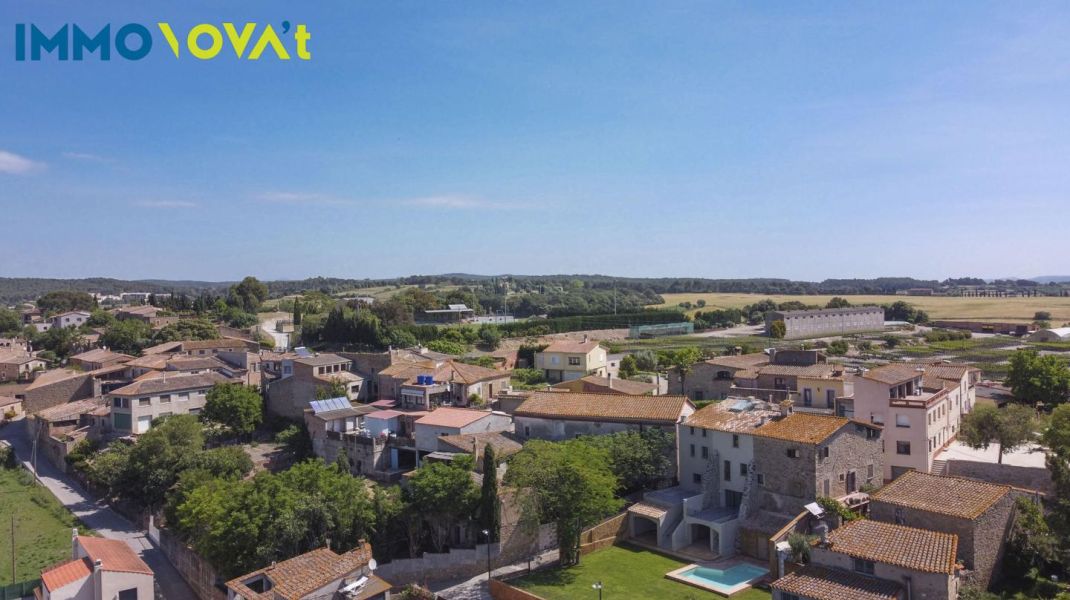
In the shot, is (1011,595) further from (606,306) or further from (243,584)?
(606,306)

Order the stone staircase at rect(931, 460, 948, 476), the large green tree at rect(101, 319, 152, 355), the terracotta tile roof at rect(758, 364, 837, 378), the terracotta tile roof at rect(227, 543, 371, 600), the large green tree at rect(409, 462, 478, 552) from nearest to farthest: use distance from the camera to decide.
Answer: the terracotta tile roof at rect(227, 543, 371, 600), the large green tree at rect(409, 462, 478, 552), the stone staircase at rect(931, 460, 948, 476), the terracotta tile roof at rect(758, 364, 837, 378), the large green tree at rect(101, 319, 152, 355)

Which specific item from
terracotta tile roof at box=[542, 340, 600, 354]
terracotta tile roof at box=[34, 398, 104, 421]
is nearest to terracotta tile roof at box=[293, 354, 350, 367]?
terracotta tile roof at box=[34, 398, 104, 421]

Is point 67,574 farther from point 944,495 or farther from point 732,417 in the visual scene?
point 944,495

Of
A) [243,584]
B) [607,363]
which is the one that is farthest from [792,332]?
[243,584]

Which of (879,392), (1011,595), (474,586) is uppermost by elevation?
(879,392)

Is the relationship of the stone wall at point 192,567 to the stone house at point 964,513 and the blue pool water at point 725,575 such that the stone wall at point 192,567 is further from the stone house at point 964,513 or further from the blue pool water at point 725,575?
the stone house at point 964,513

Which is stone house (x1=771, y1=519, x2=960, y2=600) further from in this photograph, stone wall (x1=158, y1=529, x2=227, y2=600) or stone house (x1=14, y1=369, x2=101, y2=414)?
stone house (x1=14, y1=369, x2=101, y2=414)
